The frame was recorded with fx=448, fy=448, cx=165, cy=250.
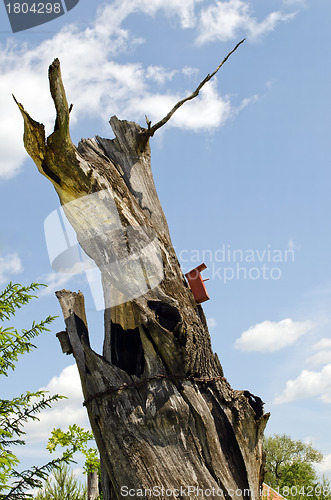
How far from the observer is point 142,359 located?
409 cm

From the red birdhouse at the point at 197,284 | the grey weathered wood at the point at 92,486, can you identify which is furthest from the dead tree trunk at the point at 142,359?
the grey weathered wood at the point at 92,486

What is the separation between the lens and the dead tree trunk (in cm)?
361

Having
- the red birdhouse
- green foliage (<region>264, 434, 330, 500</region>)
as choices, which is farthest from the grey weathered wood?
green foliage (<region>264, 434, 330, 500</region>)

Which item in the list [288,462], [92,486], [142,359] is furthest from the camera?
[288,462]

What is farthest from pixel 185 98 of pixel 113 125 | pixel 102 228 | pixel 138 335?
pixel 138 335

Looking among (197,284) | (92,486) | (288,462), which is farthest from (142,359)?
(288,462)

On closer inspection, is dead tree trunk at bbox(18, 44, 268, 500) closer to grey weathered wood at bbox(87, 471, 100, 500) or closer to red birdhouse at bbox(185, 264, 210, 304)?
red birdhouse at bbox(185, 264, 210, 304)

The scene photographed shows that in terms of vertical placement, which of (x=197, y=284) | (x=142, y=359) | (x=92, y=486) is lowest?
(x=92, y=486)

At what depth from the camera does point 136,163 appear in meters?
5.41

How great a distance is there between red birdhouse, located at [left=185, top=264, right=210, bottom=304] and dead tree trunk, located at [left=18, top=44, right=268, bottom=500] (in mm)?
89

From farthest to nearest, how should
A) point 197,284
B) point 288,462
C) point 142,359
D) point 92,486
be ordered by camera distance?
point 288,462 < point 92,486 < point 197,284 < point 142,359

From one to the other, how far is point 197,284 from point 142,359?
3.34 ft

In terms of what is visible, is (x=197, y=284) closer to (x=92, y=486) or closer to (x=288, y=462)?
(x=92, y=486)

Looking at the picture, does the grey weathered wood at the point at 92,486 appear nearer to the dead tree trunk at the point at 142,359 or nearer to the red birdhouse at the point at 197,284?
the dead tree trunk at the point at 142,359
